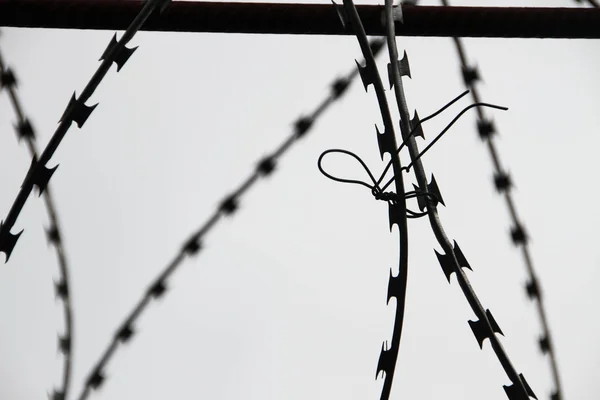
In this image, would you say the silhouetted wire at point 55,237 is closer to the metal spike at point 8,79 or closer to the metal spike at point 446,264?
the metal spike at point 8,79

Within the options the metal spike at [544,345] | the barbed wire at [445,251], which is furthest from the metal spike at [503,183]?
the barbed wire at [445,251]

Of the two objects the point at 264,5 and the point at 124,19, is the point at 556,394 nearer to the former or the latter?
the point at 264,5

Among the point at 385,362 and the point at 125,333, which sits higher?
the point at 125,333

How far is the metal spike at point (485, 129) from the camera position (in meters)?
3.42

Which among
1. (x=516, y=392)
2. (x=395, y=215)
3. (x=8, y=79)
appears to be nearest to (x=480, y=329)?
(x=516, y=392)

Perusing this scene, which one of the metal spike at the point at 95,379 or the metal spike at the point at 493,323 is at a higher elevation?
the metal spike at the point at 95,379

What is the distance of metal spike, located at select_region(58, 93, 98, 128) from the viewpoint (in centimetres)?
212

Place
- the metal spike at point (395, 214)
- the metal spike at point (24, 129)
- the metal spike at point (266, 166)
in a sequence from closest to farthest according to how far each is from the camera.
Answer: the metal spike at point (395, 214)
the metal spike at point (24, 129)
the metal spike at point (266, 166)

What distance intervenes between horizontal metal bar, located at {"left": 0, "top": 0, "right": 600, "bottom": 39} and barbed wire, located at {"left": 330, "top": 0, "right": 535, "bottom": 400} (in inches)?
15.9

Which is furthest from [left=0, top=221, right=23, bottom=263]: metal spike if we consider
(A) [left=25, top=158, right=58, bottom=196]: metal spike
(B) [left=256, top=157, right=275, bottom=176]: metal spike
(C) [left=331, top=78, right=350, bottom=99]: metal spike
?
(C) [left=331, top=78, right=350, bottom=99]: metal spike

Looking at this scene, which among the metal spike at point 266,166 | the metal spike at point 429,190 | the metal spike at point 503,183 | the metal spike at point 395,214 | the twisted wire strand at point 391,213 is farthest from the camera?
the metal spike at point 503,183

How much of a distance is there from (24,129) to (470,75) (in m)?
1.95

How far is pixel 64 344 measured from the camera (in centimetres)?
294

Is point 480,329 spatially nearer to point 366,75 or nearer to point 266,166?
point 366,75
